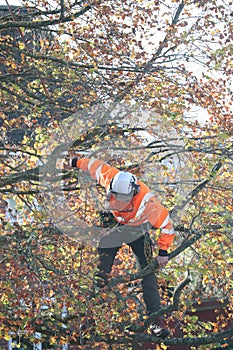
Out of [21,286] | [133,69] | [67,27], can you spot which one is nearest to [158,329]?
[21,286]

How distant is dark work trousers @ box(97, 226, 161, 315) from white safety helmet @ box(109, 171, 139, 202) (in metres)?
0.82

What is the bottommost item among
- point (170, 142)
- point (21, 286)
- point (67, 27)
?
point (21, 286)

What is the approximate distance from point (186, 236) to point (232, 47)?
2742 mm

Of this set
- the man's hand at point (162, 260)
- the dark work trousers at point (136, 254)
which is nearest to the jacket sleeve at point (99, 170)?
the dark work trousers at point (136, 254)

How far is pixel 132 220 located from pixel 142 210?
0.22 metres

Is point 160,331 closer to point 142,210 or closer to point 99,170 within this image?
point 142,210

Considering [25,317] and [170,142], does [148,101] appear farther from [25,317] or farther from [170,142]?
[25,317]

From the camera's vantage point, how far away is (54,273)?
756cm

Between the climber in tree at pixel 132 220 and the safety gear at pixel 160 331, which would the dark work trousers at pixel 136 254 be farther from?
the safety gear at pixel 160 331

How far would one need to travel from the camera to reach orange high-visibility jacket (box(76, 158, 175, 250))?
290 inches

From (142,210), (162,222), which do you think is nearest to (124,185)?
(142,210)

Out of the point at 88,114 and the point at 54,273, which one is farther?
the point at 88,114

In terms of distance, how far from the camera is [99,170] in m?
7.61

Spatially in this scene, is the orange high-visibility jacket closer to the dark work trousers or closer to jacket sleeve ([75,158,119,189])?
jacket sleeve ([75,158,119,189])
